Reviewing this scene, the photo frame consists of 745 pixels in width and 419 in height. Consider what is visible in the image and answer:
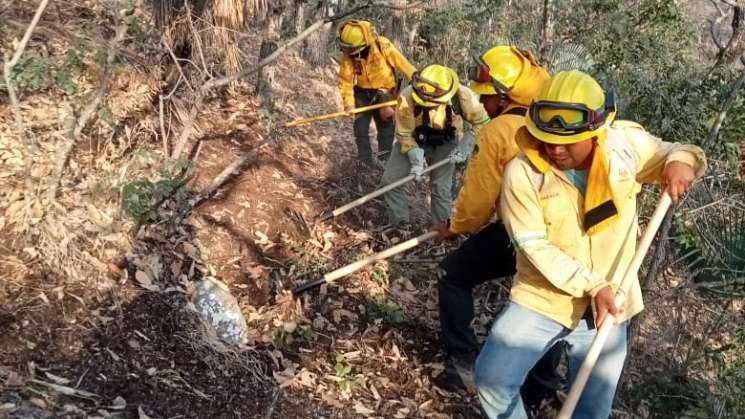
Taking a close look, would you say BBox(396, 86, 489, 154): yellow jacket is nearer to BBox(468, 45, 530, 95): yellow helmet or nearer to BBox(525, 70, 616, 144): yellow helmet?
BBox(468, 45, 530, 95): yellow helmet

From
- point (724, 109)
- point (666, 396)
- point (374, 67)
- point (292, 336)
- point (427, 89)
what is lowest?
point (666, 396)

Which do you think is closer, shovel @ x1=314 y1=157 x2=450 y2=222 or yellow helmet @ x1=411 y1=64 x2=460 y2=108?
yellow helmet @ x1=411 y1=64 x2=460 y2=108

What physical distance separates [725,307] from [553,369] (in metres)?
1.14

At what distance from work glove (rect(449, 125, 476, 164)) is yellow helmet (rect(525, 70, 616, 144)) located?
9.42 feet

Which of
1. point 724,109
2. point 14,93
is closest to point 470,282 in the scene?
Result: point 724,109

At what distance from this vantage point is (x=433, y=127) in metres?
5.82

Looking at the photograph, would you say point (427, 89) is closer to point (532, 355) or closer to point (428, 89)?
point (428, 89)

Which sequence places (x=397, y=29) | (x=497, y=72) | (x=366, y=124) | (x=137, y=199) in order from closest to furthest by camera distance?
(x=497, y=72) → (x=137, y=199) → (x=366, y=124) → (x=397, y=29)

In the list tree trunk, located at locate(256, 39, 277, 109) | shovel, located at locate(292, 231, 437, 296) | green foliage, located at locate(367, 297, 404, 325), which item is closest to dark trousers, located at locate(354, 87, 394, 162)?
tree trunk, located at locate(256, 39, 277, 109)

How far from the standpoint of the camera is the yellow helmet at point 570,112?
268 centimetres

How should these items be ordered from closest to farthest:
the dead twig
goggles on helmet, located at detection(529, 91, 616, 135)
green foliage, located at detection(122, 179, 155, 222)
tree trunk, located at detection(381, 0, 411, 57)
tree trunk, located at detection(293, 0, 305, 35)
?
goggles on helmet, located at detection(529, 91, 616, 135), the dead twig, green foliage, located at detection(122, 179, 155, 222), tree trunk, located at detection(293, 0, 305, 35), tree trunk, located at detection(381, 0, 411, 57)

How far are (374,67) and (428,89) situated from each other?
1891 mm

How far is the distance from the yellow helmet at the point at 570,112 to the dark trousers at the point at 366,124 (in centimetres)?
462

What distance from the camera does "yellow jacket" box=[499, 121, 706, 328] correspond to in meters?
2.86
